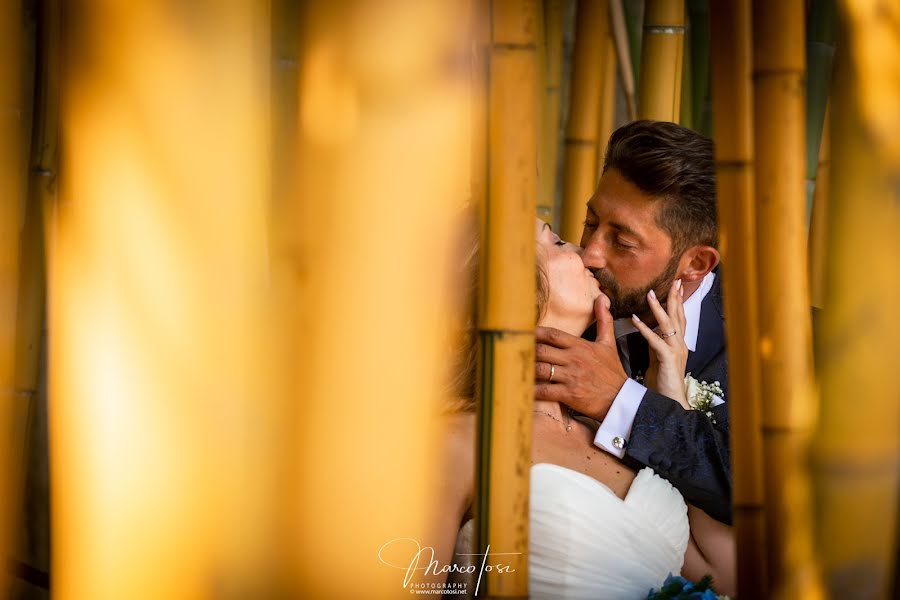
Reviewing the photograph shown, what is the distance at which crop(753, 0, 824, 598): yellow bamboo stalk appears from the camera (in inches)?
18.3

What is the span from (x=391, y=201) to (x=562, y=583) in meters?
0.65

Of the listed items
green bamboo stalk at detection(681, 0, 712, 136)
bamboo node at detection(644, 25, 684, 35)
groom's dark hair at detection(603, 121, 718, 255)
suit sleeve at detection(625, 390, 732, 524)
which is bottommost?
suit sleeve at detection(625, 390, 732, 524)

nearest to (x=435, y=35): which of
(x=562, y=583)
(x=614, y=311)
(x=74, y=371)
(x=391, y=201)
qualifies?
(x=391, y=201)

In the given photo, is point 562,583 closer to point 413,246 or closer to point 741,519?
point 741,519

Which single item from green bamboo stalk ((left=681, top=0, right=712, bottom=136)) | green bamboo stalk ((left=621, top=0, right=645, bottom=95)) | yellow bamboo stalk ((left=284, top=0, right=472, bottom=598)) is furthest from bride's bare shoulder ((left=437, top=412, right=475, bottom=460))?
green bamboo stalk ((left=681, top=0, right=712, bottom=136))

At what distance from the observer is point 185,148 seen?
0.33 metres

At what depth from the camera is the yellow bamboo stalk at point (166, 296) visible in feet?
1.10

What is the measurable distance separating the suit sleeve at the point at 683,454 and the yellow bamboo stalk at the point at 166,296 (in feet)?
2.47

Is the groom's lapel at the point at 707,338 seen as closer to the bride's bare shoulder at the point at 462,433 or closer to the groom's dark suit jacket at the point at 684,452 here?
the groom's dark suit jacket at the point at 684,452

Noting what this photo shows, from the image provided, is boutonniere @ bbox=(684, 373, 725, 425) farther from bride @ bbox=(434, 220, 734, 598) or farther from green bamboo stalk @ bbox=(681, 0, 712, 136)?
green bamboo stalk @ bbox=(681, 0, 712, 136)

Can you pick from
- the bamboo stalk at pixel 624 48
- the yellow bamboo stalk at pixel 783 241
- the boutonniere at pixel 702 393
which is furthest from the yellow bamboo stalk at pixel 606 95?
the yellow bamboo stalk at pixel 783 241

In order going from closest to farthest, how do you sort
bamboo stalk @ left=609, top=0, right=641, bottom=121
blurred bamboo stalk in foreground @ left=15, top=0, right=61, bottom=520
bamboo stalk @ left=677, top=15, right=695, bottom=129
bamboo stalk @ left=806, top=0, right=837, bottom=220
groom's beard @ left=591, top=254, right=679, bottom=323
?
blurred bamboo stalk in foreground @ left=15, top=0, right=61, bottom=520, bamboo stalk @ left=806, top=0, right=837, bottom=220, bamboo stalk @ left=609, top=0, right=641, bottom=121, groom's beard @ left=591, top=254, right=679, bottom=323, bamboo stalk @ left=677, top=15, right=695, bottom=129

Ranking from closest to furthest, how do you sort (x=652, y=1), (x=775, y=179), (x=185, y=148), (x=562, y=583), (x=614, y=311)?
(x=185, y=148), (x=775, y=179), (x=562, y=583), (x=652, y=1), (x=614, y=311)

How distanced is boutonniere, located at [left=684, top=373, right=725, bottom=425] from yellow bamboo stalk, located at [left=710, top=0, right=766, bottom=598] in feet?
2.35
